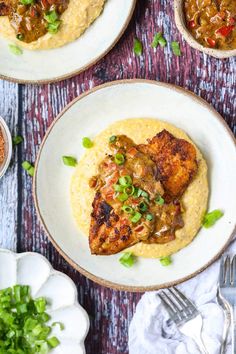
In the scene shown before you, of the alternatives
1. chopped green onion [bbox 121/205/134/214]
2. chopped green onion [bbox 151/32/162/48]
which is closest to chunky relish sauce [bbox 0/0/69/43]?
chopped green onion [bbox 151/32/162/48]

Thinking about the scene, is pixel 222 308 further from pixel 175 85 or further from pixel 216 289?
pixel 175 85

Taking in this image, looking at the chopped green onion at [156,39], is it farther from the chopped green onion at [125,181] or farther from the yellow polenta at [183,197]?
the chopped green onion at [125,181]

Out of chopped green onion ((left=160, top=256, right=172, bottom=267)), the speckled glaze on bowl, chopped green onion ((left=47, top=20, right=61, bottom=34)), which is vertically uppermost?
chopped green onion ((left=47, top=20, right=61, bottom=34))

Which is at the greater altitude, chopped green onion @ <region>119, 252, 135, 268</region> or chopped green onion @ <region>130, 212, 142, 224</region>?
chopped green onion @ <region>130, 212, 142, 224</region>

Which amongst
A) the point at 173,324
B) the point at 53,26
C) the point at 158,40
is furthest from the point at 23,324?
the point at 158,40

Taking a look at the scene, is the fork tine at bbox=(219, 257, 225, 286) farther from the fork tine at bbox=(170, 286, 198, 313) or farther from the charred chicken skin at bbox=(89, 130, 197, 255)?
the charred chicken skin at bbox=(89, 130, 197, 255)

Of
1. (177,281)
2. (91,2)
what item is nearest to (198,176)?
(177,281)
